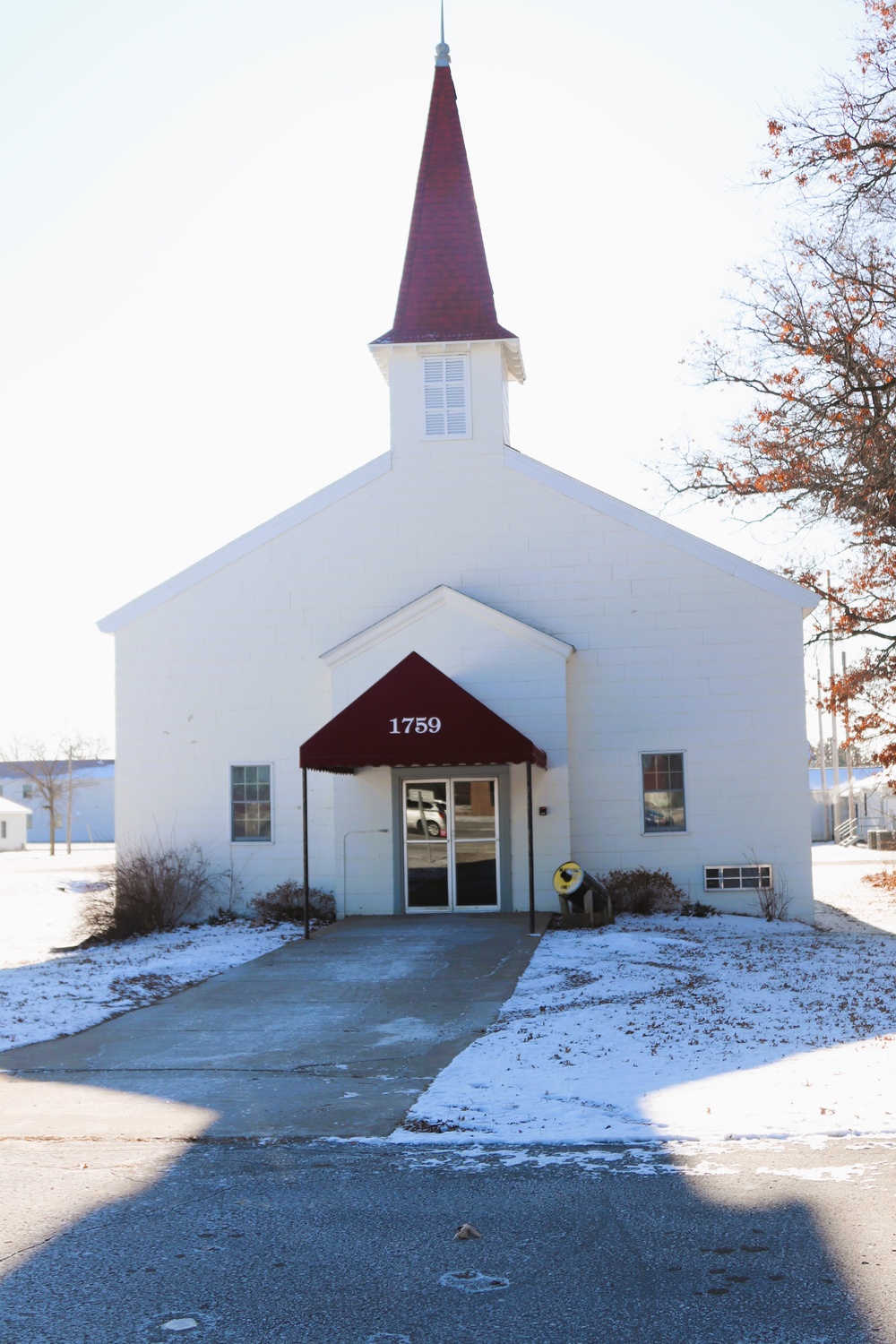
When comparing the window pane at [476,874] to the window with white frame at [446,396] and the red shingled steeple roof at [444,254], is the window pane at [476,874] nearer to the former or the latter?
the window with white frame at [446,396]

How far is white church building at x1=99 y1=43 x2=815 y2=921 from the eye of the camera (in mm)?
20031

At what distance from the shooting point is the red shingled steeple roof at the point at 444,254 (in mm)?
22000

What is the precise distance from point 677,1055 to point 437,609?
38.2ft

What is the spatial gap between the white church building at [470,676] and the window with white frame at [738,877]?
0.11ft

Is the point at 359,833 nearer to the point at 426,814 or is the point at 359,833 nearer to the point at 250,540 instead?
the point at 426,814

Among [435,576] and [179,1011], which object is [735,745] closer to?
[435,576]

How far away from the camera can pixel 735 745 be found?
20281 mm

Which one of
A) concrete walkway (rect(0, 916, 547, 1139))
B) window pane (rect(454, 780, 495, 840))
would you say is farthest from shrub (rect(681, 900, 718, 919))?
concrete walkway (rect(0, 916, 547, 1139))

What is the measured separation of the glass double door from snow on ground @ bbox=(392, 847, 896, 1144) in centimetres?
481

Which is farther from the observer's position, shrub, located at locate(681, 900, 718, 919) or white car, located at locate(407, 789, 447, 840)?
white car, located at locate(407, 789, 447, 840)

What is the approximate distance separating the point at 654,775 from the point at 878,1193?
14571mm

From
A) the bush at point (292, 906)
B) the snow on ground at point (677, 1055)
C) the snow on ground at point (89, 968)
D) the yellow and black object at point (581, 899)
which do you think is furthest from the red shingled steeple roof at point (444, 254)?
the snow on ground at point (677, 1055)

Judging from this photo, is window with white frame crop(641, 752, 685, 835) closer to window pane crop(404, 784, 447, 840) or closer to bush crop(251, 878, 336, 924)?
window pane crop(404, 784, 447, 840)

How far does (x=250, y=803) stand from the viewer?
69.1ft
